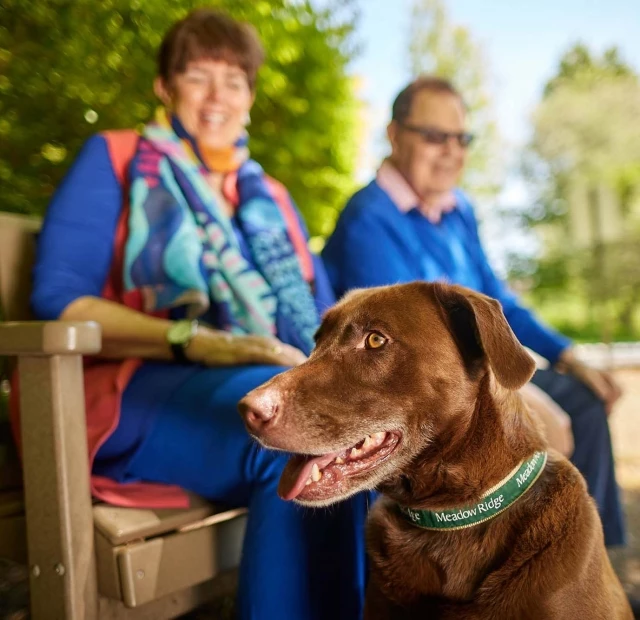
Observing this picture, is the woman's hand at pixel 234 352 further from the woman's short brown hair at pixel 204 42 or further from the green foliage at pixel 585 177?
the green foliage at pixel 585 177

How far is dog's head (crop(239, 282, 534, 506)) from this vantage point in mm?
1017

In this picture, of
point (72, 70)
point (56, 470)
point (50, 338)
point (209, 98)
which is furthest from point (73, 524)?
point (72, 70)

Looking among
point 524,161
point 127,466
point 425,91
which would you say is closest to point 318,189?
point 425,91

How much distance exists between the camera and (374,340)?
1112 mm

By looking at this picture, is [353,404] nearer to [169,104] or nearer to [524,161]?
[169,104]

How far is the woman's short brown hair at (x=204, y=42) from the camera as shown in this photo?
180 centimetres

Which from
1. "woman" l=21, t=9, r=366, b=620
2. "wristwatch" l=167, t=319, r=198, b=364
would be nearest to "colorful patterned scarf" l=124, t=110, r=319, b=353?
"woman" l=21, t=9, r=366, b=620

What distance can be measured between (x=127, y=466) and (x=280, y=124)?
3256 mm

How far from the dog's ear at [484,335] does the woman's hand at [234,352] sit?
0.47m

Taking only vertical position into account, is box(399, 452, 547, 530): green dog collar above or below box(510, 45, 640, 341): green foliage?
below

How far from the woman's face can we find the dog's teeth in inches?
47.6

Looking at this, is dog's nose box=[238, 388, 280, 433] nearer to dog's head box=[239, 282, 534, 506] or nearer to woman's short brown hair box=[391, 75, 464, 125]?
dog's head box=[239, 282, 534, 506]

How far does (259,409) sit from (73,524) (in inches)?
20.6

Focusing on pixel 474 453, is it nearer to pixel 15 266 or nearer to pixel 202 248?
pixel 202 248
